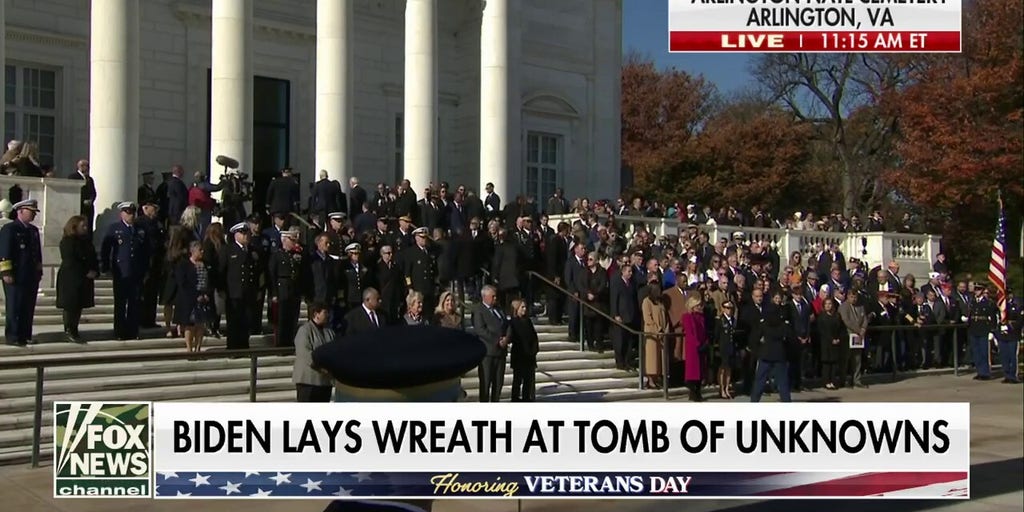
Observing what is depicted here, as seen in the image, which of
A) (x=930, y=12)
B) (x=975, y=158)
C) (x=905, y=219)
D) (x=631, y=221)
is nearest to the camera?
(x=975, y=158)

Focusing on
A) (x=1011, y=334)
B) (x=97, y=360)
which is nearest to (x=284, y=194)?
(x=97, y=360)

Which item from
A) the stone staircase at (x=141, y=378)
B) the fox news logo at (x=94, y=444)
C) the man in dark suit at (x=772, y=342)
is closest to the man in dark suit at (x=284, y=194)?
the stone staircase at (x=141, y=378)

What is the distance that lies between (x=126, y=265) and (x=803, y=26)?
417 inches

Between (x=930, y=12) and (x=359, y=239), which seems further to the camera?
(x=359, y=239)

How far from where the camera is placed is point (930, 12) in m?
5.30

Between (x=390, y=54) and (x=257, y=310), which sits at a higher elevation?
(x=390, y=54)

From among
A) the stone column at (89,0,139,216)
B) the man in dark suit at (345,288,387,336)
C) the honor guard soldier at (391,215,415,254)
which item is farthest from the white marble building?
the man in dark suit at (345,288,387,336)

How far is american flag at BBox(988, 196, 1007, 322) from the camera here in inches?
173

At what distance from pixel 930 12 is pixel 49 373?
9494 millimetres

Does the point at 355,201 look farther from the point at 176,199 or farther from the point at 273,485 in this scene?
the point at 273,485

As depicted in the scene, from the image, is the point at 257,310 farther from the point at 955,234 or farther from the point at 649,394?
the point at 955,234

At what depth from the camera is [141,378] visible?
39.5ft

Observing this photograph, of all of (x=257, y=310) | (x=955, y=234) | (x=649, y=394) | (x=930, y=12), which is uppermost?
(x=930, y=12)

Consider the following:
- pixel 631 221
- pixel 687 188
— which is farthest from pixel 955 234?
pixel 687 188
